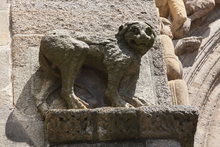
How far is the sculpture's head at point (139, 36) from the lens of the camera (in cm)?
315

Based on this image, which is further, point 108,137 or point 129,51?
point 129,51

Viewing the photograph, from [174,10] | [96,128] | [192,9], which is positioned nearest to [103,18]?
[96,128]

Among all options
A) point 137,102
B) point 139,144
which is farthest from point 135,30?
point 139,144

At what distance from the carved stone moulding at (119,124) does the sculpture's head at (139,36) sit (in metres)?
0.34

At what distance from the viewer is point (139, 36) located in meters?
3.14

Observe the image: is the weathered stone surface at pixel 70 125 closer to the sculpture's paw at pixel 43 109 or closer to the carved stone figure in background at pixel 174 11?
the sculpture's paw at pixel 43 109

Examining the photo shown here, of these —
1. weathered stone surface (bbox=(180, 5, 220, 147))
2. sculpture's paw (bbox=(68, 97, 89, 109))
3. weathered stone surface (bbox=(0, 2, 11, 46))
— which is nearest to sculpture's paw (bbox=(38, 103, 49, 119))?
sculpture's paw (bbox=(68, 97, 89, 109))

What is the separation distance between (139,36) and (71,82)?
14.5 inches

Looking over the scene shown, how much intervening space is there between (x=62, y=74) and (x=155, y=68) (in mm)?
489

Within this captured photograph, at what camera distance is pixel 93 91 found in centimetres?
316

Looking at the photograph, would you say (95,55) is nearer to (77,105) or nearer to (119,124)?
(77,105)

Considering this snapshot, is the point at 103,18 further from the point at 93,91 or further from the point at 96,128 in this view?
the point at 96,128

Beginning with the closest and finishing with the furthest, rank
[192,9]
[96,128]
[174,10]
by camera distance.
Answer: [96,128], [174,10], [192,9]

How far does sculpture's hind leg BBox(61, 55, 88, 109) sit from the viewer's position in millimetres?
3055
